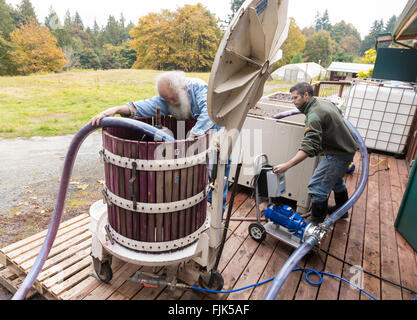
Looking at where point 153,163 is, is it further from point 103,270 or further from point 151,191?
point 103,270

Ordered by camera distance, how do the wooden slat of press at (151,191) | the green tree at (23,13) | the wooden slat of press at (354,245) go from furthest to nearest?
the green tree at (23,13) < the wooden slat of press at (354,245) < the wooden slat of press at (151,191)

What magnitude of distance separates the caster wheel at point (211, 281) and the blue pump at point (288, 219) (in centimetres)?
88

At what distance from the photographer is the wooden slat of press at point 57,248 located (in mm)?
2295

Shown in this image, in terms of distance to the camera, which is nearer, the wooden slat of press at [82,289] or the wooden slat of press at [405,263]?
the wooden slat of press at [82,289]

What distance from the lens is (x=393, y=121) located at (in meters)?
5.24

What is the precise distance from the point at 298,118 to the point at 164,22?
18672 millimetres

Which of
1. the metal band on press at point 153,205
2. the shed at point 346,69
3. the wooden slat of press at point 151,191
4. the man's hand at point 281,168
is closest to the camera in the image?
the wooden slat of press at point 151,191

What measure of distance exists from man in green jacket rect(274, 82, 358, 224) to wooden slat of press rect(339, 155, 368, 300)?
43 cm

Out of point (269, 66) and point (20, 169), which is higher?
point (269, 66)

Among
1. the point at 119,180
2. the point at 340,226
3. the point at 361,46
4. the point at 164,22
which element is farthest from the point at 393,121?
the point at 361,46

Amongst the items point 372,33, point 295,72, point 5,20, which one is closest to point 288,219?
point 295,72

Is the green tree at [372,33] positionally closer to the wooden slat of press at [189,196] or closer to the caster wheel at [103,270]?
the wooden slat of press at [189,196]

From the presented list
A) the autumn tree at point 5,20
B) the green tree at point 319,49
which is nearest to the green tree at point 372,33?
the green tree at point 319,49
